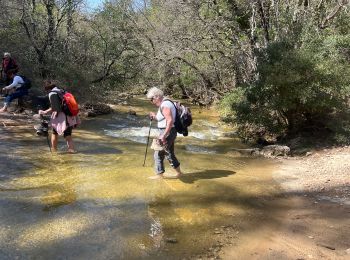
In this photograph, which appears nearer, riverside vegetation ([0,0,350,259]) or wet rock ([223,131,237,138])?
riverside vegetation ([0,0,350,259])

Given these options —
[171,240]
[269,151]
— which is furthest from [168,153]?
[269,151]

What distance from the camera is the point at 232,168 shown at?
9.01 meters

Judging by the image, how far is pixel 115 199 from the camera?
22.1ft

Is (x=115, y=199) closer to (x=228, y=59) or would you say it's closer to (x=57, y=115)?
(x=57, y=115)

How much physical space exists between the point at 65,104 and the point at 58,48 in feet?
34.8

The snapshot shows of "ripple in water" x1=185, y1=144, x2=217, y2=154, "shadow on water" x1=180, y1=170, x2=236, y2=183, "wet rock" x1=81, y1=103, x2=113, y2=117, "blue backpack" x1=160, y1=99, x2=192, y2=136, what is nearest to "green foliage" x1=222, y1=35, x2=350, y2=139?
"ripple in water" x1=185, y1=144, x2=217, y2=154

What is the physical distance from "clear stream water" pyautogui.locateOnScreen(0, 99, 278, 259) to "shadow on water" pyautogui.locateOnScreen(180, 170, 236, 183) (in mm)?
20

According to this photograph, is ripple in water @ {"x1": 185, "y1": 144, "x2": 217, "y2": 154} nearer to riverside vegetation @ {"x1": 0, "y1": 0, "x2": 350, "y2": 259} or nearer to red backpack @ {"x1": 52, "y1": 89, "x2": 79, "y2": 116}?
riverside vegetation @ {"x1": 0, "y1": 0, "x2": 350, "y2": 259}

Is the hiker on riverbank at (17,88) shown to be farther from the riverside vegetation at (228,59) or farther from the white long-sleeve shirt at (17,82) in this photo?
the riverside vegetation at (228,59)

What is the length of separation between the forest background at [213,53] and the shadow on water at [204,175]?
3.16 m

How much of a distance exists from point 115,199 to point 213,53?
42.4 ft

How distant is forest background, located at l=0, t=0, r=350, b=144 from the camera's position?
10688 millimetres

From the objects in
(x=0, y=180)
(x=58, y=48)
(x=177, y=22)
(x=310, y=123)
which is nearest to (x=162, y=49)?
(x=177, y=22)

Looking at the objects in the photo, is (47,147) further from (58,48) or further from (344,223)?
(58,48)
